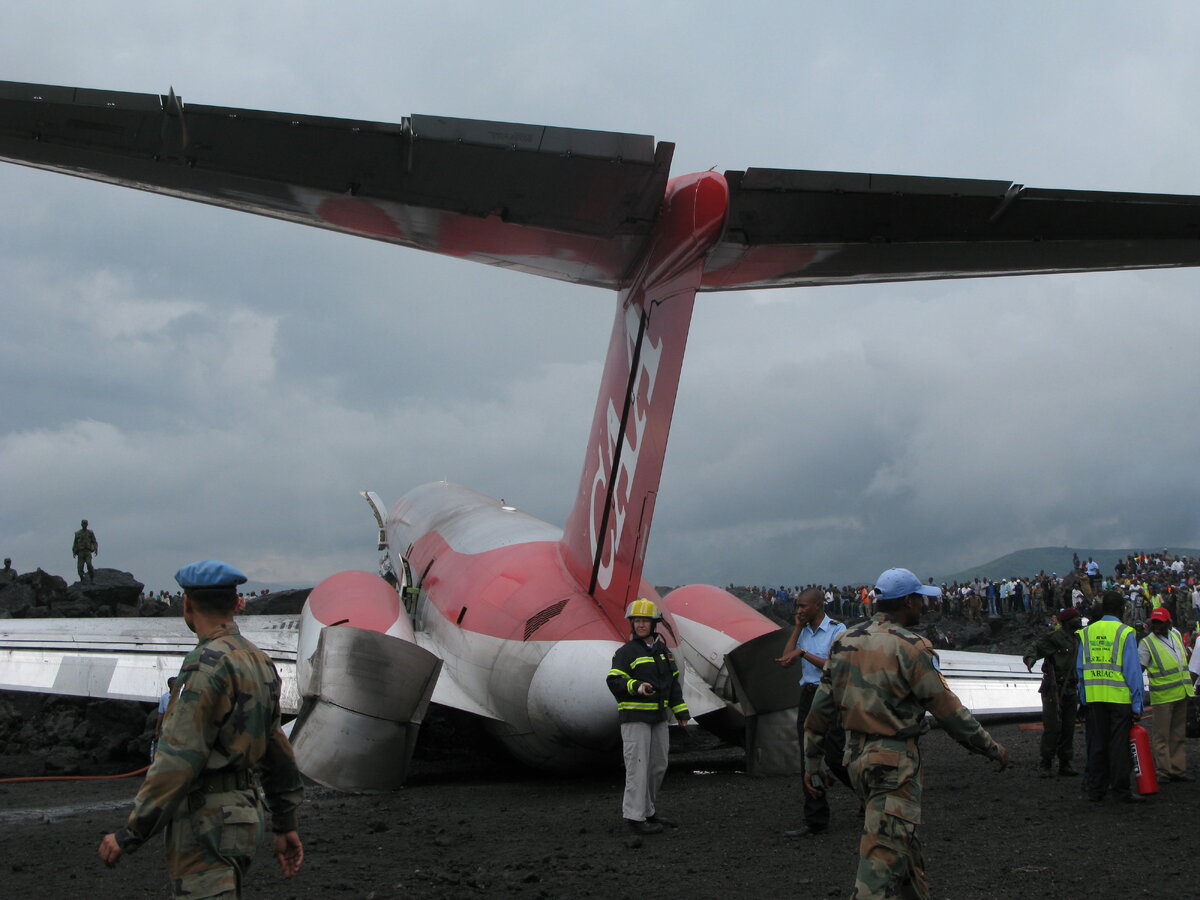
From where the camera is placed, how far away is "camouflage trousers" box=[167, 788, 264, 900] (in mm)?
3010

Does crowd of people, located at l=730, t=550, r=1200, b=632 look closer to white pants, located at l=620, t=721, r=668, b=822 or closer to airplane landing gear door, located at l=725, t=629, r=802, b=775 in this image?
airplane landing gear door, located at l=725, t=629, r=802, b=775

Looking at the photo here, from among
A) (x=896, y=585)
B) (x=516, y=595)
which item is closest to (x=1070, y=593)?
(x=516, y=595)

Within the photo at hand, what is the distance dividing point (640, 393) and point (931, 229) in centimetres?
243

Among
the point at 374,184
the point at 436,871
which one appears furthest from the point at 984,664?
the point at 374,184

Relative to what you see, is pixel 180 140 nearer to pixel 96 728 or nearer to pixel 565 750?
pixel 565 750

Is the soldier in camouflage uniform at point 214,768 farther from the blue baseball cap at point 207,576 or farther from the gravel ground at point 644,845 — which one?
the gravel ground at point 644,845

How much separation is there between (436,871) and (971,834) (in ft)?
10.8

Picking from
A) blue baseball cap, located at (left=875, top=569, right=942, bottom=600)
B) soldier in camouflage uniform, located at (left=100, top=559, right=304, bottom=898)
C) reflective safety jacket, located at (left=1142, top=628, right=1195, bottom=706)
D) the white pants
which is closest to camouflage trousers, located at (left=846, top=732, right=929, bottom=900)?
blue baseball cap, located at (left=875, top=569, right=942, bottom=600)

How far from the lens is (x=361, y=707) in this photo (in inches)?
315

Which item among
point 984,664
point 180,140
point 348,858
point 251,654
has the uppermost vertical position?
point 180,140

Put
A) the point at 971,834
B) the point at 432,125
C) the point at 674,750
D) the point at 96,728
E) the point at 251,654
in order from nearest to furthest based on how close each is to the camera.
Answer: the point at 251,654 → the point at 432,125 → the point at 971,834 → the point at 674,750 → the point at 96,728

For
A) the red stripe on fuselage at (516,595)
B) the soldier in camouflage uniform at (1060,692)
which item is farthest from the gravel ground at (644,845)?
the red stripe on fuselage at (516,595)

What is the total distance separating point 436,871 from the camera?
18.9 ft

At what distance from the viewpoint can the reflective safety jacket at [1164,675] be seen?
337 inches
